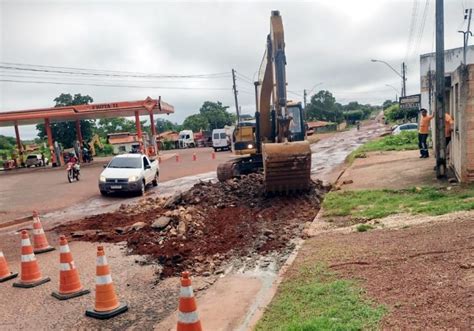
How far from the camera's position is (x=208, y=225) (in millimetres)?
10258

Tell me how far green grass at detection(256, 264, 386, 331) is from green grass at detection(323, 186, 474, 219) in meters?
3.60

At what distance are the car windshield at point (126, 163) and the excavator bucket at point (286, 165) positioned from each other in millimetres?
8332

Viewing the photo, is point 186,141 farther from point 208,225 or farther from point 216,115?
point 208,225

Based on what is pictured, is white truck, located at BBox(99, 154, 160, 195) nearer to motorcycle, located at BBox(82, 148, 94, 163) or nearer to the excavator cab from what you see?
the excavator cab

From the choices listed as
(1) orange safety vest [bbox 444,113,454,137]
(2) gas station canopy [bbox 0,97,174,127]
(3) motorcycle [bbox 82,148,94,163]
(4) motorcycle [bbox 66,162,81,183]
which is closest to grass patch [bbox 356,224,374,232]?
(1) orange safety vest [bbox 444,113,454,137]

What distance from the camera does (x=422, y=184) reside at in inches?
448

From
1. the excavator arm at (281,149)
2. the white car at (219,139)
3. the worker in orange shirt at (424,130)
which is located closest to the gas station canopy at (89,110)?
the white car at (219,139)

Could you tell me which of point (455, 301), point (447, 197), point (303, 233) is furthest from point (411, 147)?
point (455, 301)

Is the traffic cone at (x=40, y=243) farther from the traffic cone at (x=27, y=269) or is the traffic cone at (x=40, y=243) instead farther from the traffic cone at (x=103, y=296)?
the traffic cone at (x=103, y=296)

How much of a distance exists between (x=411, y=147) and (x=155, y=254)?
61.5ft

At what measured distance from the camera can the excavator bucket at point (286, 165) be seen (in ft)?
36.7

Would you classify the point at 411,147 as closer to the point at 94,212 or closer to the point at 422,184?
the point at 422,184

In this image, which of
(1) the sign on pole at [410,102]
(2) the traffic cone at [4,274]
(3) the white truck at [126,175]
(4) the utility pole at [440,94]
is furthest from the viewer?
(1) the sign on pole at [410,102]

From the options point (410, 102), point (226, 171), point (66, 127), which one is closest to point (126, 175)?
point (226, 171)
